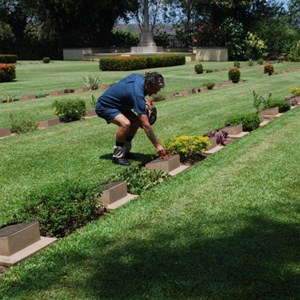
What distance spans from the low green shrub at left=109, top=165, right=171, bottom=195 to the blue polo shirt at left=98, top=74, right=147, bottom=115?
0.72 meters

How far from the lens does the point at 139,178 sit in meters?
6.15

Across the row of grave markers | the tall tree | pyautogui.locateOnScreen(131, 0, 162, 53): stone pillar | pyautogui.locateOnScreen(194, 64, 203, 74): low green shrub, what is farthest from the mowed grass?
the tall tree

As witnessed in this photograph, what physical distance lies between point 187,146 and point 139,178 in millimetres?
1349

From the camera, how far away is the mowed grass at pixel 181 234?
3.52 metres

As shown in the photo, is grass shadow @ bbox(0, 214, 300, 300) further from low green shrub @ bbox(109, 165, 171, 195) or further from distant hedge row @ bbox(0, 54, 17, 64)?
distant hedge row @ bbox(0, 54, 17, 64)

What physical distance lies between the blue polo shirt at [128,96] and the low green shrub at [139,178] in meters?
0.72

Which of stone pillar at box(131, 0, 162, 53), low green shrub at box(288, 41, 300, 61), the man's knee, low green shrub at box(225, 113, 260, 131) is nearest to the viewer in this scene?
the man's knee

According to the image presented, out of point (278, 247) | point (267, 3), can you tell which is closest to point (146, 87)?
point (278, 247)

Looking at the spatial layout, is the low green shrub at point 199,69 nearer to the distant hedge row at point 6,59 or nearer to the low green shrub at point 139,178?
the distant hedge row at point 6,59

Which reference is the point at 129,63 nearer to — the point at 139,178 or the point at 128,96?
the point at 128,96

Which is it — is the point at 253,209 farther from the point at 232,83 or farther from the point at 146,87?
the point at 232,83

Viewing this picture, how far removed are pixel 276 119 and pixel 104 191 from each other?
6.71 metres

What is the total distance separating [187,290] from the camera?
3.45m

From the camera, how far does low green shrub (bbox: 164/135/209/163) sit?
286 inches
